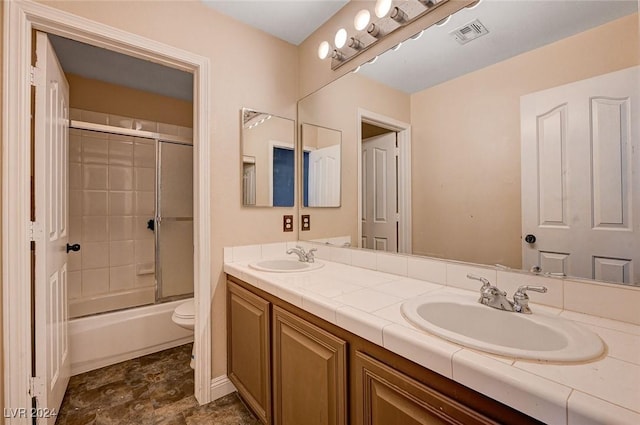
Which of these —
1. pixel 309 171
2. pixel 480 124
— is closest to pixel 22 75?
pixel 309 171

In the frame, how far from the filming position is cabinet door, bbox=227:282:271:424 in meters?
1.32

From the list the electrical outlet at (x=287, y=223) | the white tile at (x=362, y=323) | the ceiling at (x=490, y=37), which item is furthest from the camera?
the electrical outlet at (x=287, y=223)

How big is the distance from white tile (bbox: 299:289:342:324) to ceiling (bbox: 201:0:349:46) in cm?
170

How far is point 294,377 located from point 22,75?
5.70 feet

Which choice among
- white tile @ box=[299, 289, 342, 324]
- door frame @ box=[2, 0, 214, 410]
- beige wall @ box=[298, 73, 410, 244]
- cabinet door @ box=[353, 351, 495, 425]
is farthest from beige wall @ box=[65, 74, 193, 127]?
cabinet door @ box=[353, 351, 495, 425]

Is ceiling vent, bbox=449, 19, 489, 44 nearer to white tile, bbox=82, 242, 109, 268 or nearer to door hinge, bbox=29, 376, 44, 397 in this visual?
door hinge, bbox=29, 376, 44, 397

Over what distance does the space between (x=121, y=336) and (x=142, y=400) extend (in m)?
0.66

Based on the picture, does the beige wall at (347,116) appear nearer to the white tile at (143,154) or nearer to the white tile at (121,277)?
the white tile at (143,154)

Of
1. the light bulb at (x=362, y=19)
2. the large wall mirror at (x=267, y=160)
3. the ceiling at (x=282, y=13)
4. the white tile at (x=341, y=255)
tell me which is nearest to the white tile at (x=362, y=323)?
the white tile at (x=341, y=255)

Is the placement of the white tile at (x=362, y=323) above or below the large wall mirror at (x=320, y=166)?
below

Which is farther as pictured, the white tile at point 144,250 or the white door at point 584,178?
the white tile at point 144,250

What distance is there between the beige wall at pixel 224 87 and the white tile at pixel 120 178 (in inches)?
62.8

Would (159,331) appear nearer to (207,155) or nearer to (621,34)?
(207,155)

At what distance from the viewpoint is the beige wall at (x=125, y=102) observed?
2.42 m
